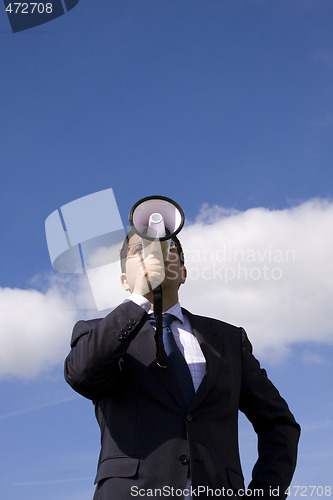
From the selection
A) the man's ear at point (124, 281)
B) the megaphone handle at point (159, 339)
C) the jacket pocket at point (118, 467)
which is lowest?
the jacket pocket at point (118, 467)

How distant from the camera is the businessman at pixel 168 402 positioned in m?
3.03

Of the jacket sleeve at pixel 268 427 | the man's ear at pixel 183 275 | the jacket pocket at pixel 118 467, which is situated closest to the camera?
the jacket pocket at pixel 118 467

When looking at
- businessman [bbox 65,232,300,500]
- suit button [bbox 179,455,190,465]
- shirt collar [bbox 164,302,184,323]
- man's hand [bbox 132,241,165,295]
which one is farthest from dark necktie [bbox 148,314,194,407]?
man's hand [bbox 132,241,165,295]

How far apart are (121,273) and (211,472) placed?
4.31ft

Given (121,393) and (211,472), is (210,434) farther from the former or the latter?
(121,393)

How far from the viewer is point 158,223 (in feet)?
10.7

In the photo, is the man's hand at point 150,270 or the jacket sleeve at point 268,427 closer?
the man's hand at point 150,270

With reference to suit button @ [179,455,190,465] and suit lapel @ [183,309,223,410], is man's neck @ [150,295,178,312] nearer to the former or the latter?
suit lapel @ [183,309,223,410]

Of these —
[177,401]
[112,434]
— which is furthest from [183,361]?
[112,434]

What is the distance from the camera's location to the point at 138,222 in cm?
335

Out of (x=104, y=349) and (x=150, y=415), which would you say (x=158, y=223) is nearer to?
(x=104, y=349)

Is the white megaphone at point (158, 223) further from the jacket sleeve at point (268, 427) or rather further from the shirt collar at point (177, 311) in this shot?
the jacket sleeve at point (268, 427)

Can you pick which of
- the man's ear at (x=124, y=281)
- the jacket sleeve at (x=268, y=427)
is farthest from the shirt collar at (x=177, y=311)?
the jacket sleeve at (x=268, y=427)

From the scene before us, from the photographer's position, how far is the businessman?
9.95 feet
